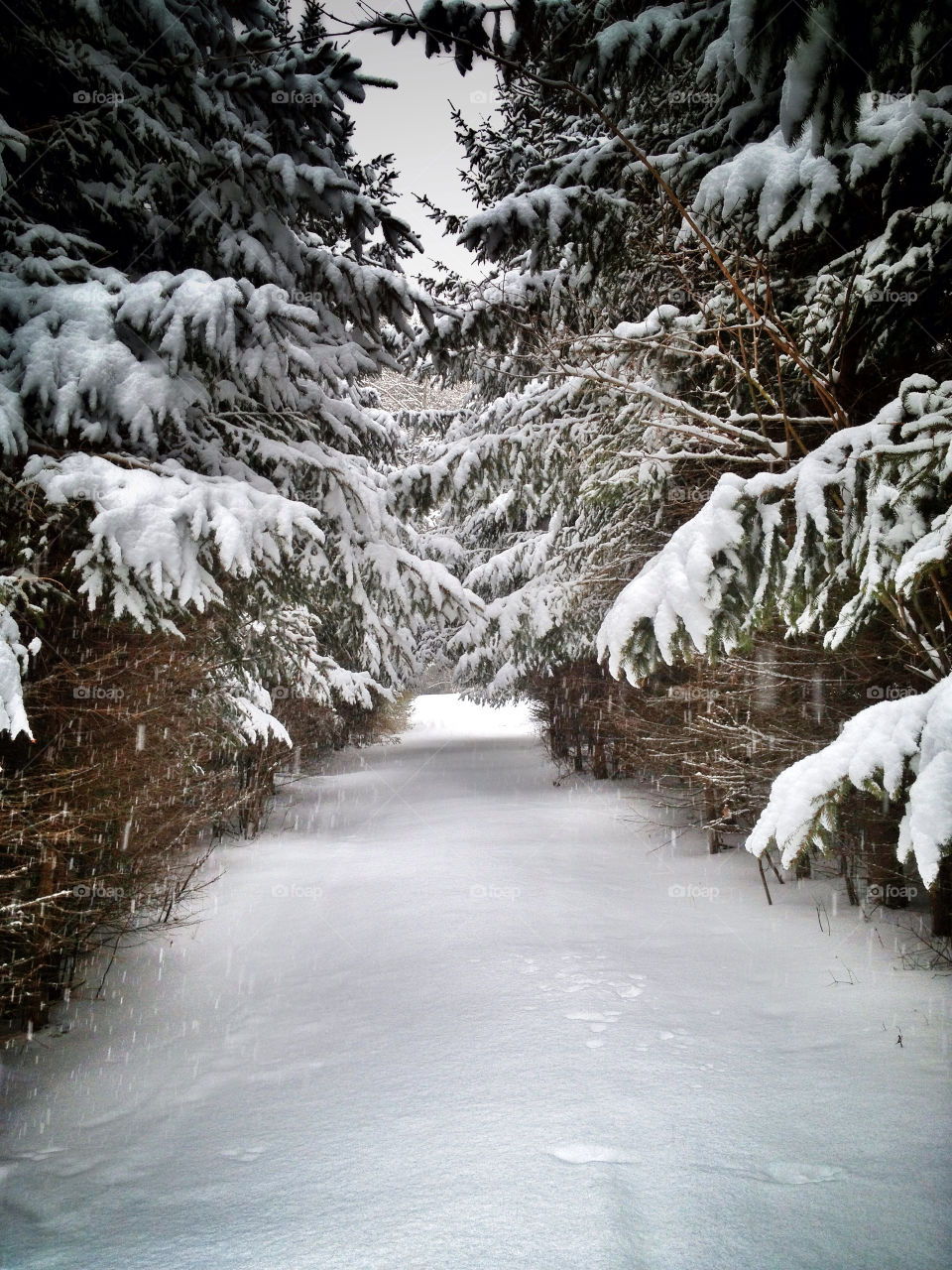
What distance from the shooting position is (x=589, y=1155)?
9.43 ft

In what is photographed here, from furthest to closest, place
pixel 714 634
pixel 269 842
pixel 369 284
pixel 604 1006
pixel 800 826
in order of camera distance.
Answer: pixel 269 842 < pixel 369 284 < pixel 604 1006 < pixel 714 634 < pixel 800 826

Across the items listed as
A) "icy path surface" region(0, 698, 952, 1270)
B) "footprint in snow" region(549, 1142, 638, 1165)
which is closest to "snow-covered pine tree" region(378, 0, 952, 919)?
"icy path surface" region(0, 698, 952, 1270)

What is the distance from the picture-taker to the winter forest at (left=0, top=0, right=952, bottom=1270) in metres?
2.49

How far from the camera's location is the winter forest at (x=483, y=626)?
249 centimetres

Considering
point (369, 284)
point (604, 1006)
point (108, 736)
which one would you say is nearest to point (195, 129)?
point (369, 284)

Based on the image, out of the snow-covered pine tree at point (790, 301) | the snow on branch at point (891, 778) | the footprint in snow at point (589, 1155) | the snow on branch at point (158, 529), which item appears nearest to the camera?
the snow on branch at point (891, 778)

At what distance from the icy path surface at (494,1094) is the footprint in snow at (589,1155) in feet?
0.03

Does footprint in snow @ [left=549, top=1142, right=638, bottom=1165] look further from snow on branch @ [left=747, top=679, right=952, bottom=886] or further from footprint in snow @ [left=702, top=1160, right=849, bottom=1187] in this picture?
snow on branch @ [left=747, top=679, right=952, bottom=886]

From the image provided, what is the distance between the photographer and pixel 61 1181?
290 centimetres

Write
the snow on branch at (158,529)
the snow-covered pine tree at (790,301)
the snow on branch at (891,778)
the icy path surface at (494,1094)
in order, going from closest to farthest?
1. the snow on branch at (891,778)
2. the snow-covered pine tree at (790,301)
3. the icy path surface at (494,1094)
4. the snow on branch at (158,529)

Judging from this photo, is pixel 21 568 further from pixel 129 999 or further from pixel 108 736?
pixel 129 999

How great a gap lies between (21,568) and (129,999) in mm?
3031

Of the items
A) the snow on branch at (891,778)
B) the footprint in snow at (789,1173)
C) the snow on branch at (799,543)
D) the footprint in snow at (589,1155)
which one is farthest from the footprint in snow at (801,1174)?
the snow on branch at (799,543)

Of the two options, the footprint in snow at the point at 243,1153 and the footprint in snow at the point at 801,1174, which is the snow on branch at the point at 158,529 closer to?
the footprint in snow at the point at 243,1153
